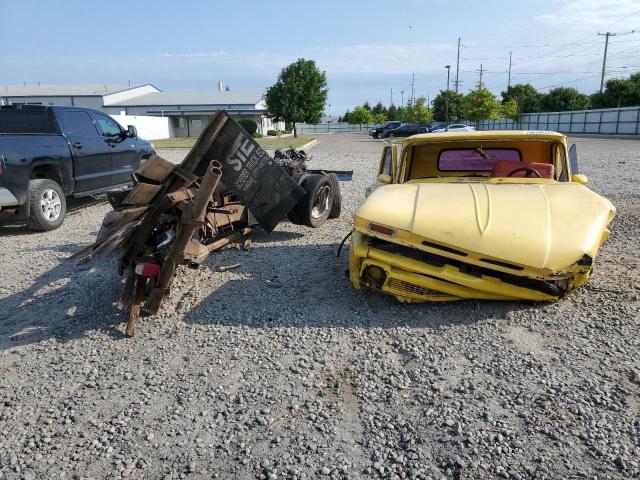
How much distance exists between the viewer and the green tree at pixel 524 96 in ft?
238

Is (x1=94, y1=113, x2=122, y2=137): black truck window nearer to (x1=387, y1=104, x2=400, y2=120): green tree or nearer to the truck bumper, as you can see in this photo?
the truck bumper

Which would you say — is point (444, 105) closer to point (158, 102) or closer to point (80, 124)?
point (158, 102)

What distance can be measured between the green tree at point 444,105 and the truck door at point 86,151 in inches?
2647

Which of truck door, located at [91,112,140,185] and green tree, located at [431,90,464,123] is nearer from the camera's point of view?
truck door, located at [91,112,140,185]

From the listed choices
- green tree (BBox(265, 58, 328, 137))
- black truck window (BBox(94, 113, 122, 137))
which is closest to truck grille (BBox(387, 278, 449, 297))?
black truck window (BBox(94, 113, 122, 137))

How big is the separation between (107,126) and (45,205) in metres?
2.60

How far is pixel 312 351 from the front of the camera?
3352mm

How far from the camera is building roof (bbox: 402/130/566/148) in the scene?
4.78 meters

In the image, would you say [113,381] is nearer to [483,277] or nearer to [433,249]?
[433,249]

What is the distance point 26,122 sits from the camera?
310 inches

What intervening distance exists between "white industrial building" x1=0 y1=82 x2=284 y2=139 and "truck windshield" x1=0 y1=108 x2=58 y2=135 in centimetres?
4016

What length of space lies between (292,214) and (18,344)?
365 centimetres

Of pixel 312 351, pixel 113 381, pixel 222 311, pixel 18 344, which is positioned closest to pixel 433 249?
pixel 312 351

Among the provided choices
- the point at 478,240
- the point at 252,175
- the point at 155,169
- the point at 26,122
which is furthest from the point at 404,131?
the point at 478,240
